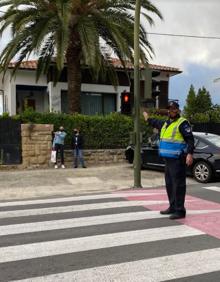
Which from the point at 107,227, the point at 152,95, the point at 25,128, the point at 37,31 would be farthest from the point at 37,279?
the point at 37,31

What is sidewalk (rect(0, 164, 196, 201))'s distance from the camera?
39.9 feet

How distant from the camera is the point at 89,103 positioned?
A: 25328mm

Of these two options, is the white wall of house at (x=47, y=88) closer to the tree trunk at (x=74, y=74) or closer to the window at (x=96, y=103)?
the window at (x=96, y=103)

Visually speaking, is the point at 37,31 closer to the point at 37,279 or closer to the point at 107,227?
the point at 107,227

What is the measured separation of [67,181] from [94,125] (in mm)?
5199

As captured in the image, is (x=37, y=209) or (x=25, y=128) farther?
(x=25, y=128)

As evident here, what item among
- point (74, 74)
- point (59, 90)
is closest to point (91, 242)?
point (74, 74)

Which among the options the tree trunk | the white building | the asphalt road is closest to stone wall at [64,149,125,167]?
the tree trunk

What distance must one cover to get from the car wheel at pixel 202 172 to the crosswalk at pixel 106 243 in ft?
14.0

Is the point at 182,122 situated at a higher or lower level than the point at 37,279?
higher

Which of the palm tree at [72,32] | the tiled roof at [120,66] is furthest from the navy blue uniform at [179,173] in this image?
the tiled roof at [120,66]

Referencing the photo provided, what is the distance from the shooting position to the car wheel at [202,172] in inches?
530

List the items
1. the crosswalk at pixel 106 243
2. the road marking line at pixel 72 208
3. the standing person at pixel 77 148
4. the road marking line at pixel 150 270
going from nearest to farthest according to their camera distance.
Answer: the road marking line at pixel 150 270
the crosswalk at pixel 106 243
the road marking line at pixel 72 208
the standing person at pixel 77 148

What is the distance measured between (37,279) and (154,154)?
1103cm
